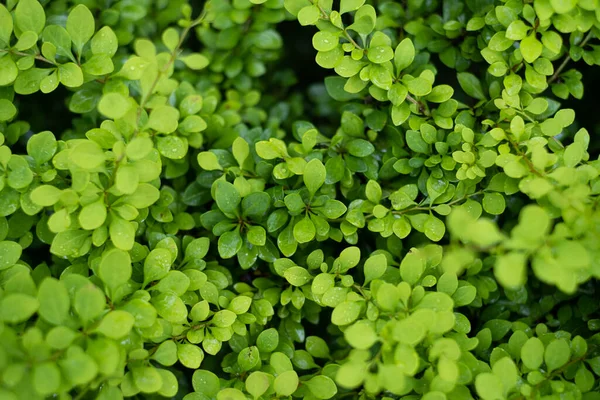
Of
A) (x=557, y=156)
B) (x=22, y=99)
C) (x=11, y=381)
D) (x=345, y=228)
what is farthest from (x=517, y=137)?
(x=22, y=99)

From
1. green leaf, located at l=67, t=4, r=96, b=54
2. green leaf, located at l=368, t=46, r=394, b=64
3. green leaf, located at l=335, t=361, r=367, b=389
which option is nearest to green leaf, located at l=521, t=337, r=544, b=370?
green leaf, located at l=335, t=361, r=367, b=389

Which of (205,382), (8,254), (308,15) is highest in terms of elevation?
(308,15)

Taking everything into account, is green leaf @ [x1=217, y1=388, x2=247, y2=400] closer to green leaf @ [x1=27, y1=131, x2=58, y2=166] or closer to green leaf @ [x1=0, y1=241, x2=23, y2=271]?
green leaf @ [x1=0, y1=241, x2=23, y2=271]

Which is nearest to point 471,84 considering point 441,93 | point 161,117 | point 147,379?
point 441,93

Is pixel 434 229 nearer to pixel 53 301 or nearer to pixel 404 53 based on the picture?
pixel 404 53

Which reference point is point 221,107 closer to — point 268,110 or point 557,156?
point 268,110

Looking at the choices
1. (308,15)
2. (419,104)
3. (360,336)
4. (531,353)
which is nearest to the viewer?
(360,336)

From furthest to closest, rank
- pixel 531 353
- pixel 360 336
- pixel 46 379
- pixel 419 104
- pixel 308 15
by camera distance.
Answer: pixel 419 104, pixel 308 15, pixel 531 353, pixel 360 336, pixel 46 379

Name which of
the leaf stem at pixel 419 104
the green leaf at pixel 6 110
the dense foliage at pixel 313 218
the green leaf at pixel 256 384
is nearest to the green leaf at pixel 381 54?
the dense foliage at pixel 313 218
